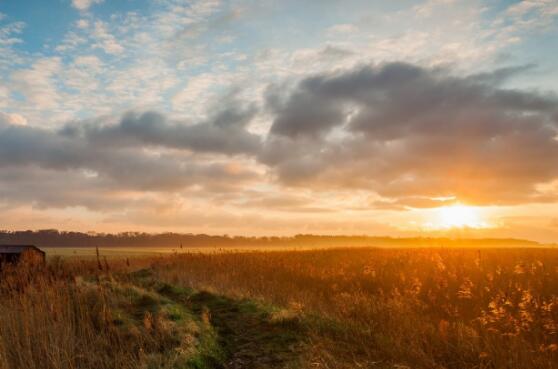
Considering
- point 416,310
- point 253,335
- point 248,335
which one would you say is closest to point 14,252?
point 248,335

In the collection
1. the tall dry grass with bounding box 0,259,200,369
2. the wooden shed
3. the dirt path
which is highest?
the wooden shed

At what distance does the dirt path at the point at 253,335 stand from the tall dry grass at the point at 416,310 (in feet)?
1.64

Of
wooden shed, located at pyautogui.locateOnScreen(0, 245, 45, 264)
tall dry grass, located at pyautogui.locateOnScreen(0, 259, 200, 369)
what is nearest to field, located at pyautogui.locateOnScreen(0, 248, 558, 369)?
tall dry grass, located at pyautogui.locateOnScreen(0, 259, 200, 369)

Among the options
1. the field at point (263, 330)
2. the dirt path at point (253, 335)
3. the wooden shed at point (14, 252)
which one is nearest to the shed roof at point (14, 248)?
the wooden shed at point (14, 252)

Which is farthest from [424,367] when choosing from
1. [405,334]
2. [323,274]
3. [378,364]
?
[323,274]

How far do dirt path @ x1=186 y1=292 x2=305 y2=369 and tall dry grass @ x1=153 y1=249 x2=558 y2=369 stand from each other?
0.50m

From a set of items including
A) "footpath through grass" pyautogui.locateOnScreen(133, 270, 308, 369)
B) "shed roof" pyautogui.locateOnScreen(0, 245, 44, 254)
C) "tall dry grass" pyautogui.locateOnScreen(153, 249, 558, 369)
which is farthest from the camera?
"shed roof" pyautogui.locateOnScreen(0, 245, 44, 254)

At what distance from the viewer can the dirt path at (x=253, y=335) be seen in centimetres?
792

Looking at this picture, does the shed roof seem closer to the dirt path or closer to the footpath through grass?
the footpath through grass

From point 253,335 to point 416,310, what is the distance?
4776mm

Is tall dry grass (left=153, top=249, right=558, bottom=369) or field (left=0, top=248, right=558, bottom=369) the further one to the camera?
tall dry grass (left=153, top=249, right=558, bottom=369)

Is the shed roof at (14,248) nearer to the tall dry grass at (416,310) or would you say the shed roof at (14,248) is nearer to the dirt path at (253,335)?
the tall dry grass at (416,310)

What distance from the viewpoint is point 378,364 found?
7383 mm

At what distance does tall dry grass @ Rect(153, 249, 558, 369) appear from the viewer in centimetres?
772
